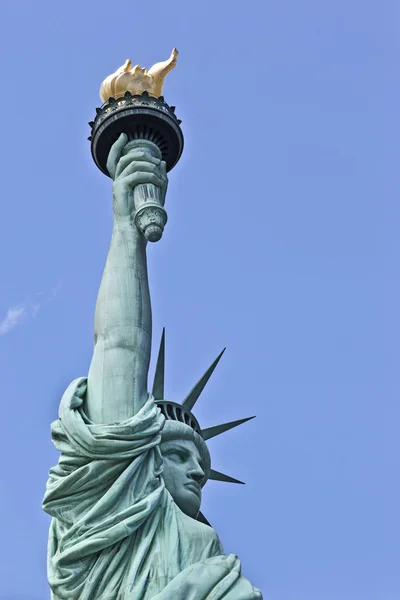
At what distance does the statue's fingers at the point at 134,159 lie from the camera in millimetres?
16266

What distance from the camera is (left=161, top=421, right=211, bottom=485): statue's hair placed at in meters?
15.2

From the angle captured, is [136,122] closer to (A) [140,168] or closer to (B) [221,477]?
(A) [140,168]

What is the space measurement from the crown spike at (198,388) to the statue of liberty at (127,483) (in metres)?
0.86

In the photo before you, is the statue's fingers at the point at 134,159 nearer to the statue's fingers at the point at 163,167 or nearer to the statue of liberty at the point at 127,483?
the statue's fingers at the point at 163,167

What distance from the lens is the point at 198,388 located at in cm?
1689

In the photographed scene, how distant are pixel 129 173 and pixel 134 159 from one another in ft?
0.75

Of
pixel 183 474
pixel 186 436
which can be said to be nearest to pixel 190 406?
pixel 186 436

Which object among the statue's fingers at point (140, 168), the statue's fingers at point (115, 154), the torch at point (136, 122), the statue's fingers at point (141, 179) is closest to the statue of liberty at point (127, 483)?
the statue's fingers at point (141, 179)

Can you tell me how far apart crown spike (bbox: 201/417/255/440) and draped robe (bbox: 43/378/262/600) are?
238 centimetres

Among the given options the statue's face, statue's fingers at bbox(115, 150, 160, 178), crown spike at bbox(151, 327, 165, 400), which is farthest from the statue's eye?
statue's fingers at bbox(115, 150, 160, 178)

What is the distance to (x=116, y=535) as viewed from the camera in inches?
532

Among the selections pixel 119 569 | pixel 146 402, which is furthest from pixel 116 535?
pixel 146 402

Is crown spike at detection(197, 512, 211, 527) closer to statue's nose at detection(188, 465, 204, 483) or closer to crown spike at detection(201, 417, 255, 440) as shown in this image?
statue's nose at detection(188, 465, 204, 483)

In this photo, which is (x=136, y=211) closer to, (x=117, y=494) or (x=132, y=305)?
(x=132, y=305)
